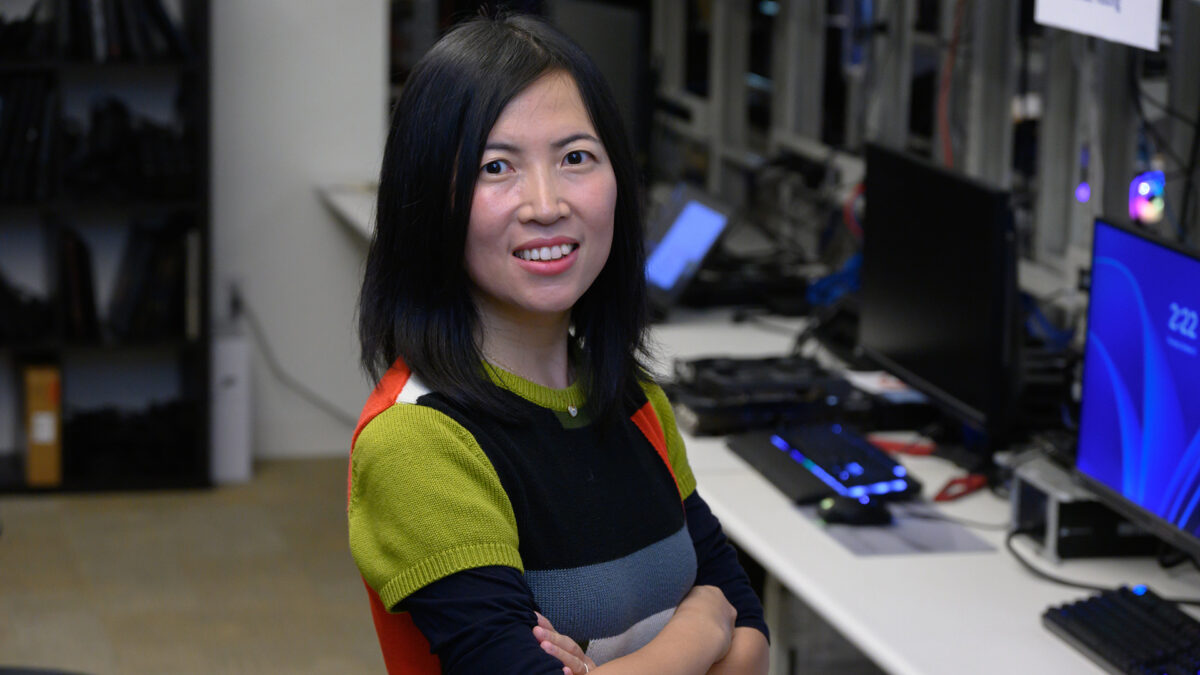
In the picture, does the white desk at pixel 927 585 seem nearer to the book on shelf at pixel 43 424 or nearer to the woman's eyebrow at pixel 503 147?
the woman's eyebrow at pixel 503 147

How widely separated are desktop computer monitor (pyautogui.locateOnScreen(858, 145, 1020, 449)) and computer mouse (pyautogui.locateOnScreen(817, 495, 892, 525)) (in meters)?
0.27

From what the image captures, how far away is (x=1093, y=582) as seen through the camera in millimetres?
1921

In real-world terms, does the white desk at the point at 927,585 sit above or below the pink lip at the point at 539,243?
below

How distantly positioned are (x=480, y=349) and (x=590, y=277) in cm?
11

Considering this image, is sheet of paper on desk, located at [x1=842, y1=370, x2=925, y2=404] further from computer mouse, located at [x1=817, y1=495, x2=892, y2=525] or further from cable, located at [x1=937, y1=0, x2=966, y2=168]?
cable, located at [x1=937, y1=0, x2=966, y2=168]

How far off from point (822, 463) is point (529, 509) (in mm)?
1286

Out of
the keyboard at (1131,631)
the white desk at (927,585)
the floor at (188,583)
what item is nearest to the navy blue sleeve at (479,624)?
the white desk at (927,585)

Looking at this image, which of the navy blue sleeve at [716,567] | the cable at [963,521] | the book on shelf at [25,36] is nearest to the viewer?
the navy blue sleeve at [716,567]

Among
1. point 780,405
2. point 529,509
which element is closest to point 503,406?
point 529,509

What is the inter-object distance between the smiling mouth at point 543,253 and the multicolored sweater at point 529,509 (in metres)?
0.10

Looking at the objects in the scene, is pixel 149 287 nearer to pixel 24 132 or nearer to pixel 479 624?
pixel 24 132

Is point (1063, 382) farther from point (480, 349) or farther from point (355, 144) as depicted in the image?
point (355, 144)

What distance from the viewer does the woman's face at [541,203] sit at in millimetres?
1098

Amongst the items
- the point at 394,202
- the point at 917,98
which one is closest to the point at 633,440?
the point at 394,202
